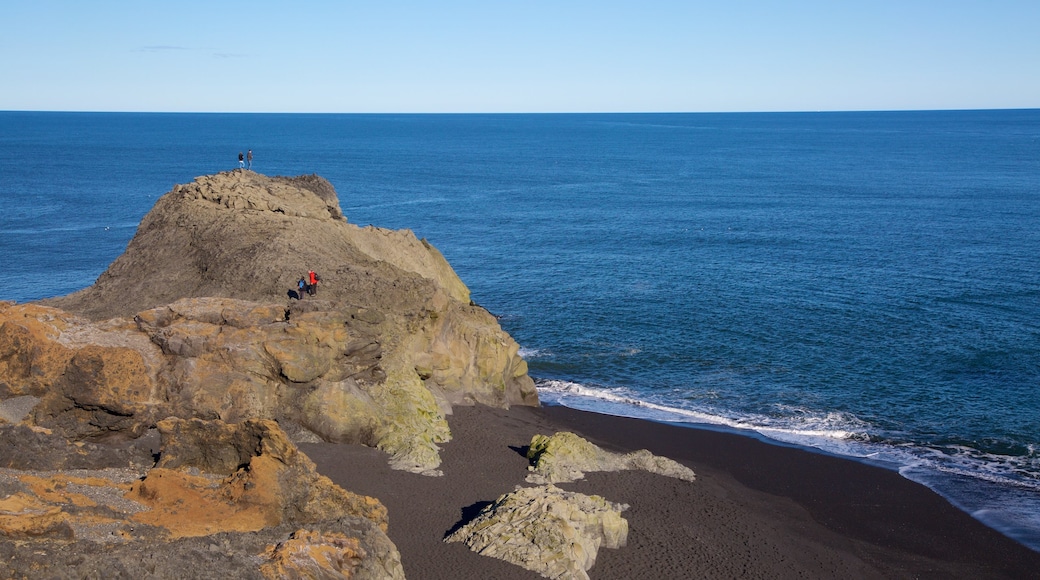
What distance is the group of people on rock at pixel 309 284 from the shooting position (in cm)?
3362

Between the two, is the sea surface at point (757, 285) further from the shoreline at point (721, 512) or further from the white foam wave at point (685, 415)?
the shoreline at point (721, 512)

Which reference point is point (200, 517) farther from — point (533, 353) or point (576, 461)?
point (533, 353)

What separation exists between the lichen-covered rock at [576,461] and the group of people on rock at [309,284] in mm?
10504

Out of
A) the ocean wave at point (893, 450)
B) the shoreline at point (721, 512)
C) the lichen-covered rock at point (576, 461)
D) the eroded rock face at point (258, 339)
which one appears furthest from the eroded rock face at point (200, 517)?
the ocean wave at point (893, 450)

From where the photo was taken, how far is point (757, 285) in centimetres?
6306

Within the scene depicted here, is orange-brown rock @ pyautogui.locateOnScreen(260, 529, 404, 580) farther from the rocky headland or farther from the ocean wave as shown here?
the ocean wave

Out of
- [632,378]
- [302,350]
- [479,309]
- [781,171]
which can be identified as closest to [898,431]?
[632,378]

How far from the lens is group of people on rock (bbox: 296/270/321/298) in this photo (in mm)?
33625

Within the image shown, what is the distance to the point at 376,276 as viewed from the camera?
36.6m

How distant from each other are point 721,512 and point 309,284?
1797 centimetres

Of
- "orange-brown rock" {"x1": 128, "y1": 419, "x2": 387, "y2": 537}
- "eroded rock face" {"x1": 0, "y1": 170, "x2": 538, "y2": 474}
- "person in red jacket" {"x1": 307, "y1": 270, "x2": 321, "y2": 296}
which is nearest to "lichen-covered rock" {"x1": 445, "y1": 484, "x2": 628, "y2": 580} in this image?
"orange-brown rock" {"x1": 128, "y1": 419, "x2": 387, "y2": 537}

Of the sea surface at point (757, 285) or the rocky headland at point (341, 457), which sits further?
the sea surface at point (757, 285)

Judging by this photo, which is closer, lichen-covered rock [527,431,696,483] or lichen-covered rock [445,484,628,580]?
lichen-covered rock [445,484,628,580]

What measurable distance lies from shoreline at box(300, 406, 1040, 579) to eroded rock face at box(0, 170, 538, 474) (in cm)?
174
